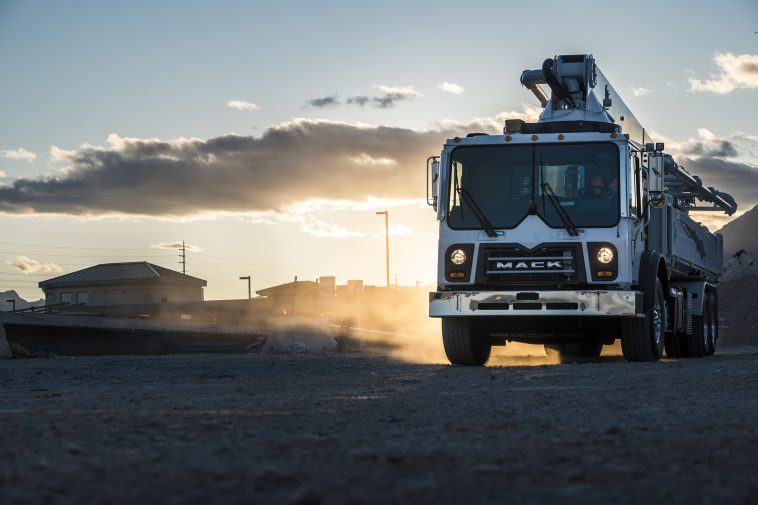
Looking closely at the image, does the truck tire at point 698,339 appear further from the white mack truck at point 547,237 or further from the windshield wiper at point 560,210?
the windshield wiper at point 560,210

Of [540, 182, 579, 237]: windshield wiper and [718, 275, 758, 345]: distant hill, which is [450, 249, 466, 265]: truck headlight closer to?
[540, 182, 579, 237]: windshield wiper

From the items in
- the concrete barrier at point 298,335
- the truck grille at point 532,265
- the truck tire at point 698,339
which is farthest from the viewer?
the concrete barrier at point 298,335

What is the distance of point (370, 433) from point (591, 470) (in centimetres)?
186

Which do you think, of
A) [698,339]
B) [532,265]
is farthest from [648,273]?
[698,339]

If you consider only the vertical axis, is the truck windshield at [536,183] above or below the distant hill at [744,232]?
below

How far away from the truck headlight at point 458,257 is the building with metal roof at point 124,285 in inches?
2863

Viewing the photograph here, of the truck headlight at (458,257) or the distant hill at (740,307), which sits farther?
the distant hill at (740,307)

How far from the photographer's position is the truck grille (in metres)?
15.6

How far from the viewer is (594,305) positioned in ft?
50.6

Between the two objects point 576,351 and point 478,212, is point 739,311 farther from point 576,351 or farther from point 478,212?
point 478,212

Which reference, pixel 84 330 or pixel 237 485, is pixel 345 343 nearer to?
pixel 84 330

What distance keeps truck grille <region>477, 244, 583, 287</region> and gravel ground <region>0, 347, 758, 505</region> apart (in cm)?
418

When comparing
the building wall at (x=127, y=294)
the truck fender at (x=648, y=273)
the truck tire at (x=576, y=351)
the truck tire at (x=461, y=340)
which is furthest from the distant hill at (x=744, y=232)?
the truck tire at (x=461, y=340)

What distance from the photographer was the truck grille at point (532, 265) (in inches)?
614
